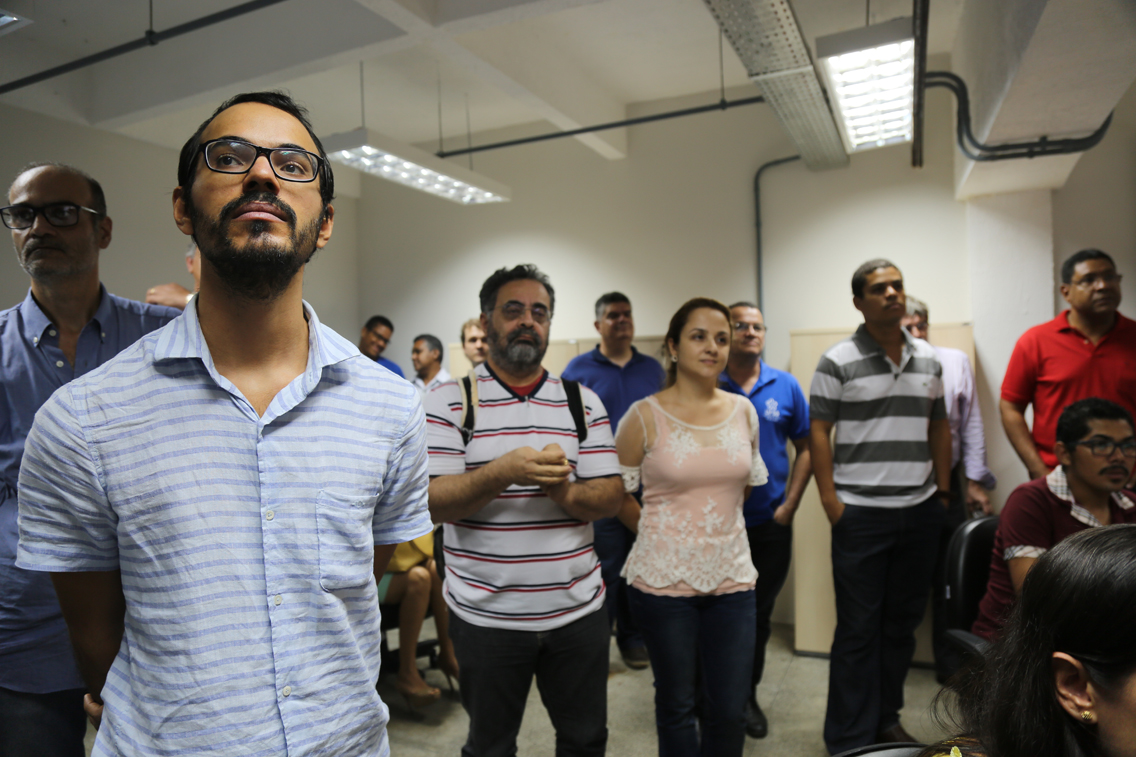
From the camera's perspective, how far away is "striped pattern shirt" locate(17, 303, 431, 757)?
2.98ft

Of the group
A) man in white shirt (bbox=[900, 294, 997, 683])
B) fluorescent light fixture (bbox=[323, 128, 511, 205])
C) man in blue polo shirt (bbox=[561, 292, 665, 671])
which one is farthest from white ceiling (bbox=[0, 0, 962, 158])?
man in white shirt (bbox=[900, 294, 997, 683])

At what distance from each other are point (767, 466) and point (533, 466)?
6.55 feet

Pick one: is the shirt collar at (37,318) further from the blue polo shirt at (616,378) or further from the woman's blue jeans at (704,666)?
the blue polo shirt at (616,378)

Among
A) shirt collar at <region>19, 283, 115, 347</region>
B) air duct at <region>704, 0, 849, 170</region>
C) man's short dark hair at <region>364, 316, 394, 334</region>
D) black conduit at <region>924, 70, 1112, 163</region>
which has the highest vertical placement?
air duct at <region>704, 0, 849, 170</region>

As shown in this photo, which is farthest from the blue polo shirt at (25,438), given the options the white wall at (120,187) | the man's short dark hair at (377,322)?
the man's short dark hair at (377,322)

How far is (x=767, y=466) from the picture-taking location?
3402 millimetres

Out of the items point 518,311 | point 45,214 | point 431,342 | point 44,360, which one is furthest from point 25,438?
point 431,342

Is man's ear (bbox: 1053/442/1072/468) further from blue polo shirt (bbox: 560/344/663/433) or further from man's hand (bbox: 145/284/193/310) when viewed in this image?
man's hand (bbox: 145/284/193/310)

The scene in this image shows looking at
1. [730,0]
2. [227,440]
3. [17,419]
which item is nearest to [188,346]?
[227,440]

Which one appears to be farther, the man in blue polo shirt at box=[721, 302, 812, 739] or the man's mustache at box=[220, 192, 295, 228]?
the man in blue polo shirt at box=[721, 302, 812, 739]

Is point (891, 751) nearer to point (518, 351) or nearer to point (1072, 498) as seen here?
point (518, 351)

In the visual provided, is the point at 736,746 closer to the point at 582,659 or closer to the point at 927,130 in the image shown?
the point at 582,659

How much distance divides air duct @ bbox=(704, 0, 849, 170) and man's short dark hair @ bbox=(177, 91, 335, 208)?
6.14 feet

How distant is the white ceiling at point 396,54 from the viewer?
3408mm
